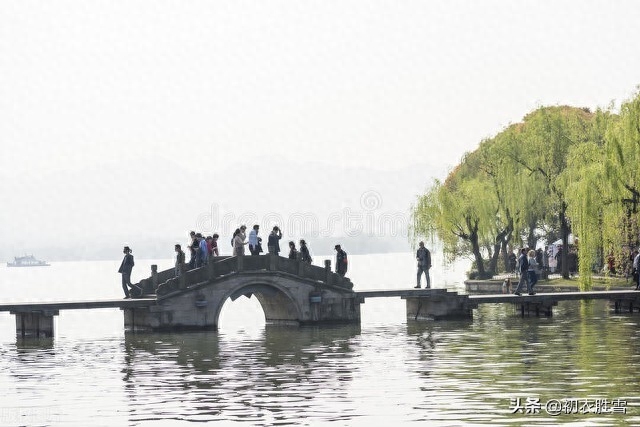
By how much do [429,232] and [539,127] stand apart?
10.0 metres

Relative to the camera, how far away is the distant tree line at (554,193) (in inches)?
2131

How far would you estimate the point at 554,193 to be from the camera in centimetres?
7175

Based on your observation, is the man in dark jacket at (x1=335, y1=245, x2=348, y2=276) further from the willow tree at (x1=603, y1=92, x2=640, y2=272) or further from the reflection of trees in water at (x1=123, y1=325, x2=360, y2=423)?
the willow tree at (x1=603, y1=92, x2=640, y2=272)

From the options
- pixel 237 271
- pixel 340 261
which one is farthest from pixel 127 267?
pixel 340 261

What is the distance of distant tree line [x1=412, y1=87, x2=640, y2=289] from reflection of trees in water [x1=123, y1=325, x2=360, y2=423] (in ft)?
40.6

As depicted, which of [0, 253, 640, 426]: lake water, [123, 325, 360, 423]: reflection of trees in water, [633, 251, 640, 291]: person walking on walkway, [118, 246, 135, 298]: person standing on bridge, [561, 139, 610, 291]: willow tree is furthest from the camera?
[561, 139, 610, 291]: willow tree

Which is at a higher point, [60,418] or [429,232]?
[429,232]

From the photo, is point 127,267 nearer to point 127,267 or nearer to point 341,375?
point 127,267

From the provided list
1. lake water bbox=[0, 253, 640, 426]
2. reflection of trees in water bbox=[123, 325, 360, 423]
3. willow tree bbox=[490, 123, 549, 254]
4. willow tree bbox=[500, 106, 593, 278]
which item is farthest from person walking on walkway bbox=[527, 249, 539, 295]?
willow tree bbox=[490, 123, 549, 254]

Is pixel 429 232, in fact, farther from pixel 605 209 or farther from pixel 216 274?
pixel 216 274

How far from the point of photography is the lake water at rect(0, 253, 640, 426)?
84.9 feet

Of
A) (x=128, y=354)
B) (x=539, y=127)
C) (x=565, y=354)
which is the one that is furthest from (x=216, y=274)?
(x=539, y=127)

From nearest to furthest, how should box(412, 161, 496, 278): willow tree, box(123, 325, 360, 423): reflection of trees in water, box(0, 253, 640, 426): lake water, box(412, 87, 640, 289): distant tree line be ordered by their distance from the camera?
1. box(0, 253, 640, 426): lake water
2. box(123, 325, 360, 423): reflection of trees in water
3. box(412, 87, 640, 289): distant tree line
4. box(412, 161, 496, 278): willow tree

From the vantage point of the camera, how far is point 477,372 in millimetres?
32250
